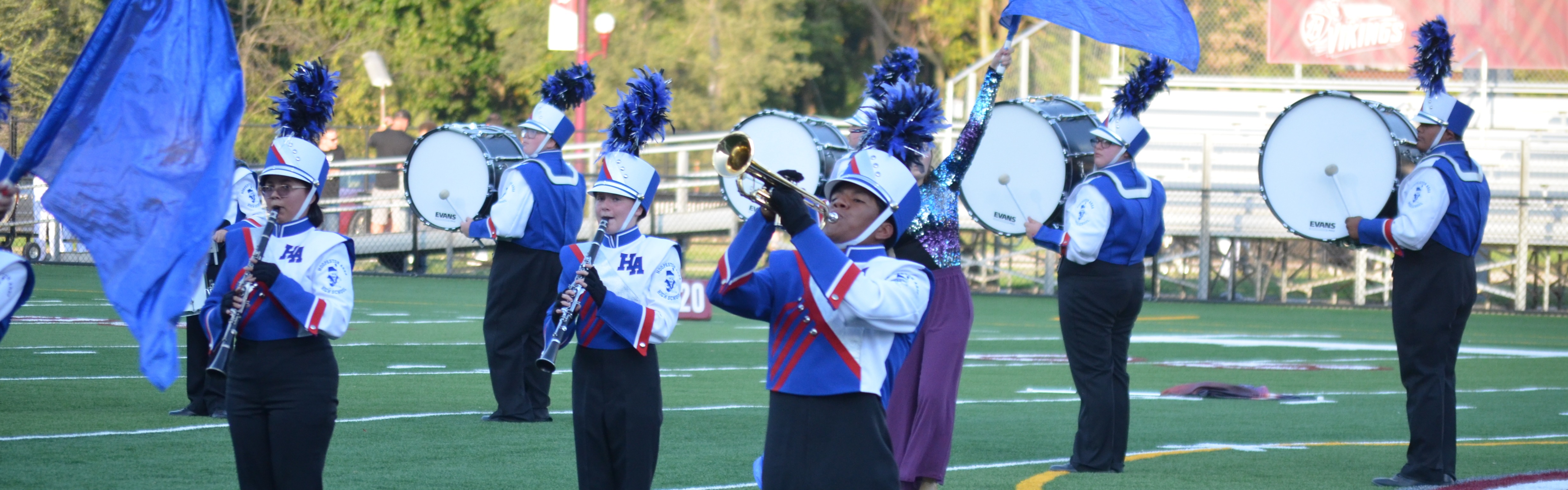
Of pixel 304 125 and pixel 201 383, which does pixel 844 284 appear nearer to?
pixel 304 125

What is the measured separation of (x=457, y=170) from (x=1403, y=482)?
619cm

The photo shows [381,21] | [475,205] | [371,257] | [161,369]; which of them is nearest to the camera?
[161,369]

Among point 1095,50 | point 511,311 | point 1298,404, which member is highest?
point 1095,50

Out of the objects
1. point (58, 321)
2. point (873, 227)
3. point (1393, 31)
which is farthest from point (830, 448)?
point (1393, 31)

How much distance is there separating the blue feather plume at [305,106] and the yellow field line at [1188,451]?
124 inches

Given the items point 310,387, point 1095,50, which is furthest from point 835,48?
point 310,387

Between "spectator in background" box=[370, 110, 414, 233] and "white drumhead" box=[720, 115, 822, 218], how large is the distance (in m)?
12.0

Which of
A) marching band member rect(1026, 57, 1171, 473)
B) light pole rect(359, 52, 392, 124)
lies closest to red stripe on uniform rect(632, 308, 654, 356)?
marching band member rect(1026, 57, 1171, 473)

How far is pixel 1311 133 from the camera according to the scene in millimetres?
8562

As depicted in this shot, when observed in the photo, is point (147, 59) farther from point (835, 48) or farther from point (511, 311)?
point (835, 48)

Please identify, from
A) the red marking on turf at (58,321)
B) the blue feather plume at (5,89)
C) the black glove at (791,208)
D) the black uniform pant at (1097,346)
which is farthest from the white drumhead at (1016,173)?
the red marking on turf at (58,321)

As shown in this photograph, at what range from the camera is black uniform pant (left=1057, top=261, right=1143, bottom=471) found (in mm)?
7309

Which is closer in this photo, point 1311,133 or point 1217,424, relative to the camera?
point 1311,133

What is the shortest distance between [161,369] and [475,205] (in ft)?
20.0
